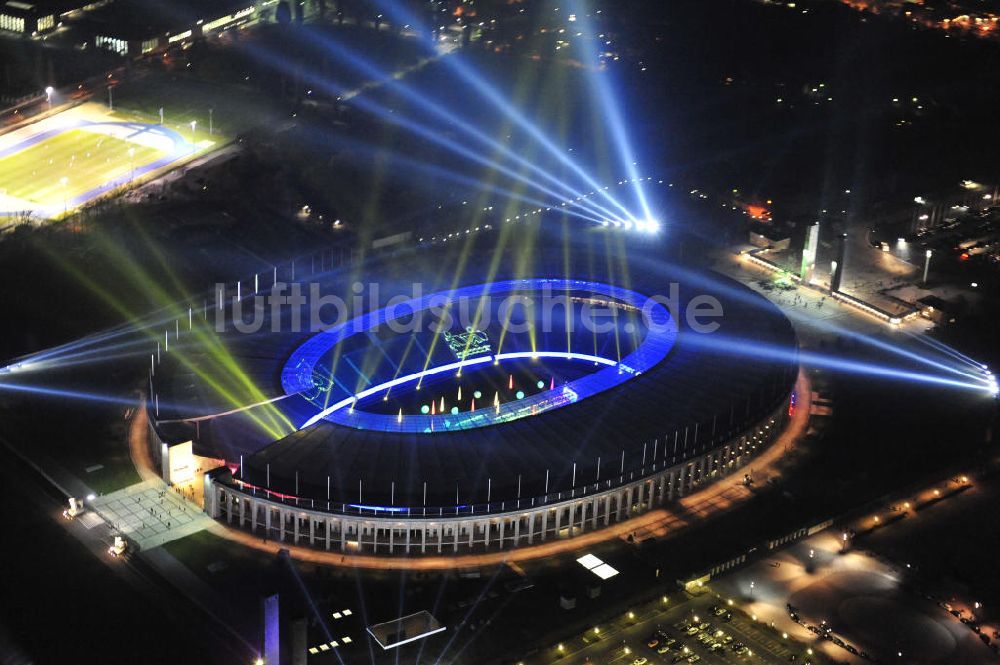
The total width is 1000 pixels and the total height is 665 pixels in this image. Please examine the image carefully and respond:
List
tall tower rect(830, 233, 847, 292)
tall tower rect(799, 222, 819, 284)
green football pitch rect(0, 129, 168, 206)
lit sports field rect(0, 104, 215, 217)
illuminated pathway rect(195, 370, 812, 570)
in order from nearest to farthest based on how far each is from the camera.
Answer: illuminated pathway rect(195, 370, 812, 570), tall tower rect(830, 233, 847, 292), tall tower rect(799, 222, 819, 284), lit sports field rect(0, 104, 215, 217), green football pitch rect(0, 129, 168, 206)

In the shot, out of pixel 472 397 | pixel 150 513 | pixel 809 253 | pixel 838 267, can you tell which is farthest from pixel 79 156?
pixel 838 267

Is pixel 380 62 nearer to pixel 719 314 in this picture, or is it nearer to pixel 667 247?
pixel 667 247

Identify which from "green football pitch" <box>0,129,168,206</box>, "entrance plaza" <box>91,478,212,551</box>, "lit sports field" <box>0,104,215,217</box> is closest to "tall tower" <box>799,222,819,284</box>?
"lit sports field" <box>0,104,215,217</box>

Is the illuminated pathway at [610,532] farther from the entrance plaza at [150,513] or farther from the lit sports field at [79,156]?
the lit sports field at [79,156]

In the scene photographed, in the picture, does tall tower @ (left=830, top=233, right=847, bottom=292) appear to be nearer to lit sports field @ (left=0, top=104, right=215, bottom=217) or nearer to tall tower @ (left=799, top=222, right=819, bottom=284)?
tall tower @ (left=799, top=222, right=819, bottom=284)

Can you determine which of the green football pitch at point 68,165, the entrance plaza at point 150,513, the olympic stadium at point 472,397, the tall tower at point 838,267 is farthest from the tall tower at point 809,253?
the green football pitch at point 68,165

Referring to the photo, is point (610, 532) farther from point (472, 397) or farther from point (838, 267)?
point (838, 267)

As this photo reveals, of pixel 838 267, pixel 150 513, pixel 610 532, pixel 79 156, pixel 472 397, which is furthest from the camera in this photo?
pixel 79 156
